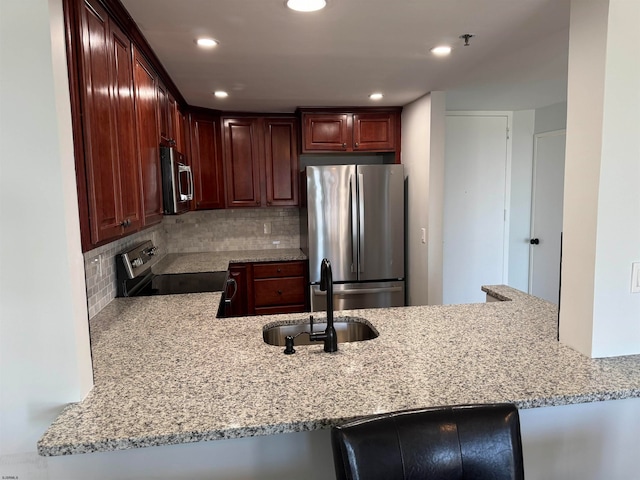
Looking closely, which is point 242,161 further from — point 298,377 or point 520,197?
point 298,377

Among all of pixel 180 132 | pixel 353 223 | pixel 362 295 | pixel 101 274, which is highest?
pixel 180 132

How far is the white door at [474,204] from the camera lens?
4020mm

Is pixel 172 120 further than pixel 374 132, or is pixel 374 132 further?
pixel 374 132

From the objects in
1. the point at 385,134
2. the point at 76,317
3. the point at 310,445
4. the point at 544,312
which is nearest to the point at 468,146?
the point at 385,134

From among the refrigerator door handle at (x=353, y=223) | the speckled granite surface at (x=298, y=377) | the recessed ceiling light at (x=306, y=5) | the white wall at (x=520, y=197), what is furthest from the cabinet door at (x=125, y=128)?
the white wall at (x=520, y=197)

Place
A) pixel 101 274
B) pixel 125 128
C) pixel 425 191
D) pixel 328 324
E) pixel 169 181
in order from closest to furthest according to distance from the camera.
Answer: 1. pixel 328 324
2. pixel 125 128
3. pixel 101 274
4. pixel 169 181
5. pixel 425 191

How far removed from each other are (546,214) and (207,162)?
133 inches

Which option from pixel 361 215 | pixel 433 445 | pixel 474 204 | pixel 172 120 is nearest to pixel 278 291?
pixel 361 215

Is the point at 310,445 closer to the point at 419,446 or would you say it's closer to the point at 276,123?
the point at 419,446

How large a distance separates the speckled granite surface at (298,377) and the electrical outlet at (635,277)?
251 millimetres

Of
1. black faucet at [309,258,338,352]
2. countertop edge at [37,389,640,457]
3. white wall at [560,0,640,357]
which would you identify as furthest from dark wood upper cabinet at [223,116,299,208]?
countertop edge at [37,389,640,457]

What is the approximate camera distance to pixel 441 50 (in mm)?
2258

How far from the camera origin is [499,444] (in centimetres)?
92

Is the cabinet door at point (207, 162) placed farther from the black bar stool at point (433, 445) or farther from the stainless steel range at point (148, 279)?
the black bar stool at point (433, 445)
